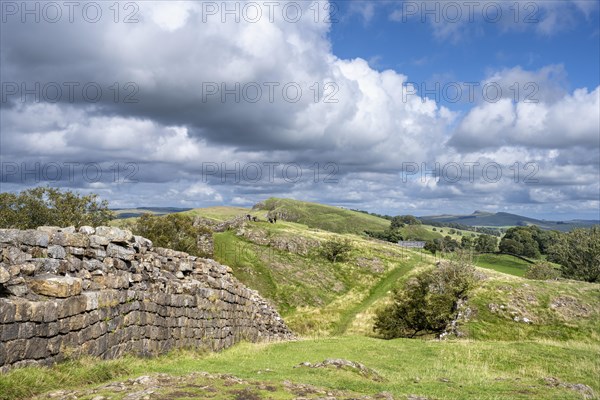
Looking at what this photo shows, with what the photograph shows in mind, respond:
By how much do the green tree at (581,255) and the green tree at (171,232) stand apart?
87735 mm

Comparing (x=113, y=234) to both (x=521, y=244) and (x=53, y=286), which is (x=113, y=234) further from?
(x=521, y=244)

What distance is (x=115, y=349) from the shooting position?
14719 millimetres

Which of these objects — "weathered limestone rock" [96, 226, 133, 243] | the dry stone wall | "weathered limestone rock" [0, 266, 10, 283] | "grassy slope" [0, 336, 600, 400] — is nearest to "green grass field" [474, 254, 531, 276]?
→ "grassy slope" [0, 336, 600, 400]

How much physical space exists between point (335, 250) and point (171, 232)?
30.6m

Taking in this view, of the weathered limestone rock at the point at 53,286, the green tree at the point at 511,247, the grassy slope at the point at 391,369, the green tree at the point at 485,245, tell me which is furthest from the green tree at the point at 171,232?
the green tree at the point at 485,245

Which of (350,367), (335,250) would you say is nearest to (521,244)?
(335,250)

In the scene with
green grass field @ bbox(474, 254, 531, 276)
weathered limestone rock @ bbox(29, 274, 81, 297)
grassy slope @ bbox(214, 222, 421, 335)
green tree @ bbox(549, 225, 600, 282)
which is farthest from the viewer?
green grass field @ bbox(474, 254, 531, 276)

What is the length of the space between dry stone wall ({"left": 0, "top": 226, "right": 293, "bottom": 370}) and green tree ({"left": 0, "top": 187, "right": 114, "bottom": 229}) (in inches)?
1503

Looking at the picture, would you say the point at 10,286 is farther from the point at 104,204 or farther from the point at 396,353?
the point at 104,204

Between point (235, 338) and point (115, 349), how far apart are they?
12422mm

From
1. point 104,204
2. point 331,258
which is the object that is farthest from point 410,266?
point 104,204

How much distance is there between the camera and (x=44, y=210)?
5388cm

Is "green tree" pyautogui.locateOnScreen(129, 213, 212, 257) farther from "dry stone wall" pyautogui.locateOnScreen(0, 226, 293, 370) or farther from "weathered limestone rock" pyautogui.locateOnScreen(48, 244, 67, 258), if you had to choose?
"weathered limestone rock" pyautogui.locateOnScreen(48, 244, 67, 258)

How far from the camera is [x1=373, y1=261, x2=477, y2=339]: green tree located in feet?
136
